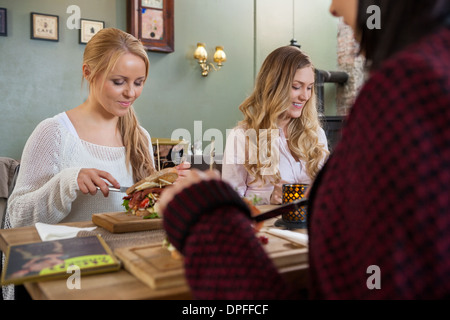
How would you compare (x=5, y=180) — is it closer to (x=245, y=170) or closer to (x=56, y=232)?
(x=245, y=170)

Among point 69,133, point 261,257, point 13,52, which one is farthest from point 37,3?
point 261,257

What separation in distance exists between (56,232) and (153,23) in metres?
5.37

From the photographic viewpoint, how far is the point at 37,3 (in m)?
5.43

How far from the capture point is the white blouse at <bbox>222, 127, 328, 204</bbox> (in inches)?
94.7

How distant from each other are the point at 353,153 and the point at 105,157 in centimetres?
169

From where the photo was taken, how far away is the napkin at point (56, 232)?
44.2 inches

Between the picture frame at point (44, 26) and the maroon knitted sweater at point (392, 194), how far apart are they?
5690 millimetres

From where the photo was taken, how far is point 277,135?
2490 mm

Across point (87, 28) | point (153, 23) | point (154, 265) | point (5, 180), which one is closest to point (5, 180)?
point (5, 180)

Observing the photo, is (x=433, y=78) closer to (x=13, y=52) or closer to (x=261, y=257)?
(x=261, y=257)

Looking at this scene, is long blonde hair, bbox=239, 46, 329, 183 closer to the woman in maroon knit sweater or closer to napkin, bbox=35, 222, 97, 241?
napkin, bbox=35, 222, 97, 241

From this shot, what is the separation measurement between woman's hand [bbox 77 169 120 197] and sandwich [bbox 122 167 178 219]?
0.09m
